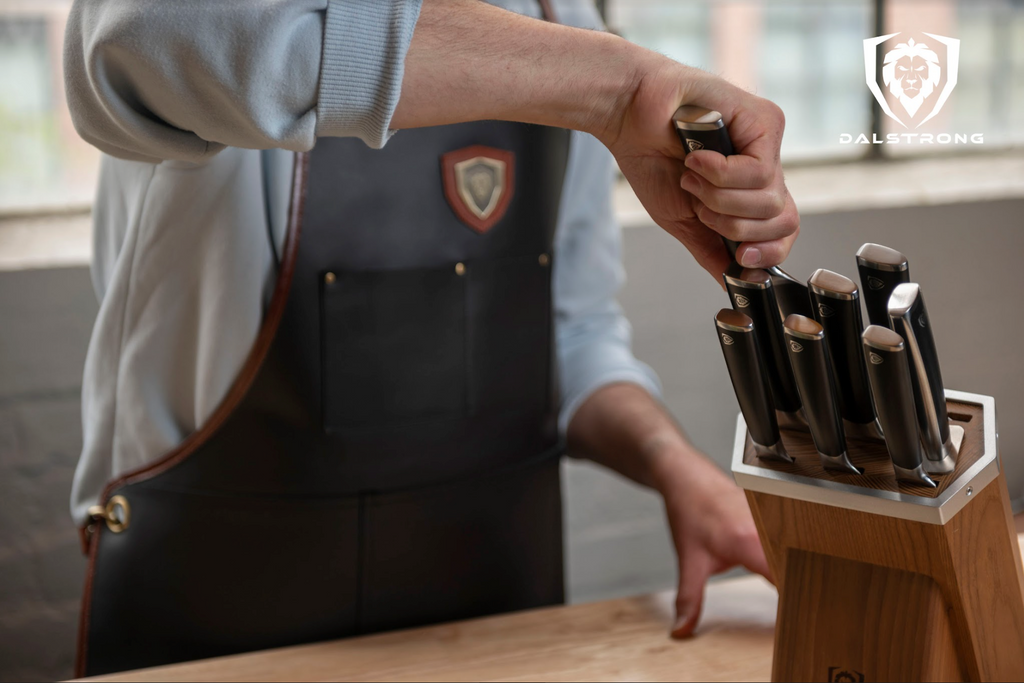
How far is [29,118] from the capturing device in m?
1.04

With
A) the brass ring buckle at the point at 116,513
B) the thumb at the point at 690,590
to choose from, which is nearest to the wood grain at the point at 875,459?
the thumb at the point at 690,590

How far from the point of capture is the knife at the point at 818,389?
0.35 m

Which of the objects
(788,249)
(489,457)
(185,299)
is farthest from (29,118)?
(788,249)

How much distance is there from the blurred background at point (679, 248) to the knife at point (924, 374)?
0.27 ft

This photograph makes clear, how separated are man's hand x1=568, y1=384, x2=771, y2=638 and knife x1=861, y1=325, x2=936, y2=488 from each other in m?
0.24

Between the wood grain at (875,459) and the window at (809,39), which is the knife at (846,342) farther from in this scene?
the window at (809,39)

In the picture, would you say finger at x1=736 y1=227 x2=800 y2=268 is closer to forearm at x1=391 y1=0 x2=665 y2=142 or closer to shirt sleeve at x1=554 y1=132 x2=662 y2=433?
forearm at x1=391 y1=0 x2=665 y2=142

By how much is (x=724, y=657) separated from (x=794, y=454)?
0.21m

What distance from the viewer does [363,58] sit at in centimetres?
35

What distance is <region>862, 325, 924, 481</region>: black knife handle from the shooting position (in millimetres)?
333

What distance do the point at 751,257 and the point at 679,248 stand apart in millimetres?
926

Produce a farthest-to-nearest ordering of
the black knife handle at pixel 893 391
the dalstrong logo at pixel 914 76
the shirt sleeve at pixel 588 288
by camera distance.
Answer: the shirt sleeve at pixel 588 288, the dalstrong logo at pixel 914 76, the black knife handle at pixel 893 391

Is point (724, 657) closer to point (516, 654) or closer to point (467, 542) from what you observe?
point (516, 654)

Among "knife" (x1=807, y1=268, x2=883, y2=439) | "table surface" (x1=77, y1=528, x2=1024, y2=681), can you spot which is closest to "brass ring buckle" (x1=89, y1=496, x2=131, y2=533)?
"table surface" (x1=77, y1=528, x2=1024, y2=681)
